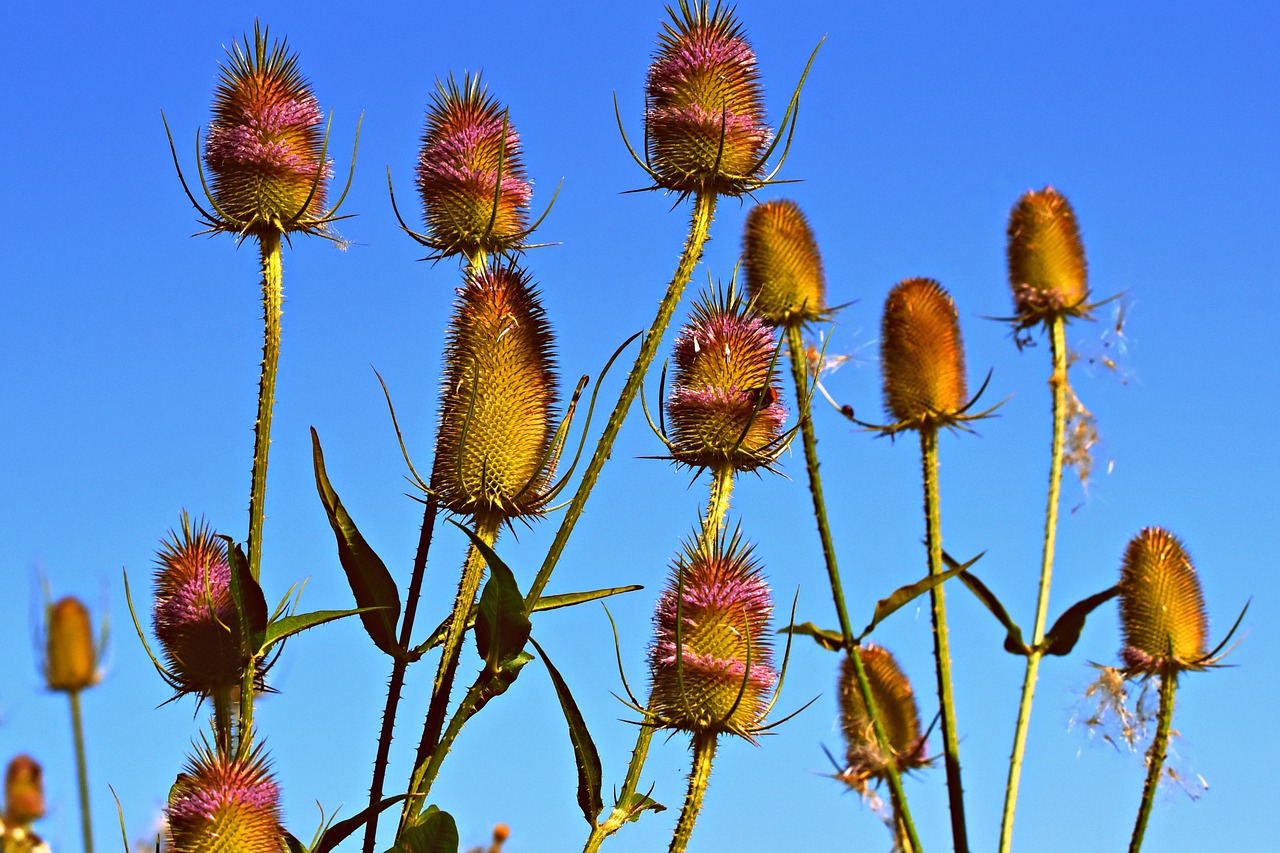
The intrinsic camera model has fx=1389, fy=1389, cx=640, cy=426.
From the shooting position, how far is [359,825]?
3.35 metres

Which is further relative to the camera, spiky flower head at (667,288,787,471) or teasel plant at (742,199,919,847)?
teasel plant at (742,199,919,847)

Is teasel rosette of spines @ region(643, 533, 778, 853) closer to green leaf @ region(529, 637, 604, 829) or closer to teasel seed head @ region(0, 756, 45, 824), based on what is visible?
green leaf @ region(529, 637, 604, 829)

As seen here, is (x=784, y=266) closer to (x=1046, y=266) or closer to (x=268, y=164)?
(x=1046, y=266)

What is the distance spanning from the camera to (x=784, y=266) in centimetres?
686

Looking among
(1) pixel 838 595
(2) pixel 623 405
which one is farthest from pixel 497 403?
(1) pixel 838 595

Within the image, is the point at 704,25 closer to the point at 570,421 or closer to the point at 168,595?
the point at 570,421

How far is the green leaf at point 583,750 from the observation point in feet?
12.0

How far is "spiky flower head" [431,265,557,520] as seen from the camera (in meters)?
3.72

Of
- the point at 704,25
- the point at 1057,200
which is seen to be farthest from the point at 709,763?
the point at 1057,200

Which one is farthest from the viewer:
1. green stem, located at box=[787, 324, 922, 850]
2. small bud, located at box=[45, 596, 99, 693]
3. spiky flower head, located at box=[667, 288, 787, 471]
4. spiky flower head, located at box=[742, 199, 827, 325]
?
spiky flower head, located at box=[742, 199, 827, 325]

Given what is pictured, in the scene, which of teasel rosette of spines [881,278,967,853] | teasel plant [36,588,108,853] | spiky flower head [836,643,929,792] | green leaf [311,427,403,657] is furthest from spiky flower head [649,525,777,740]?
spiky flower head [836,643,929,792]

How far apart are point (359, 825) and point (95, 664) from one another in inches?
37.5

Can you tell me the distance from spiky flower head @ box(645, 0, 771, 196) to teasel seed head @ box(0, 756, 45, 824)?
2376mm

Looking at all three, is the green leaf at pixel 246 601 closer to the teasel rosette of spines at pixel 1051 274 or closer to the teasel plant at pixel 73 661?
the teasel plant at pixel 73 661
